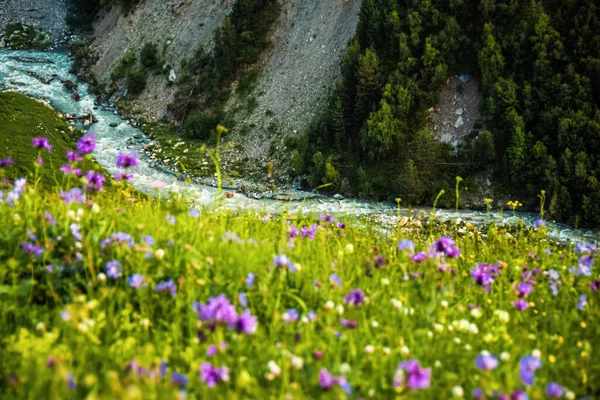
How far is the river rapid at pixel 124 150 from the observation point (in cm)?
2475

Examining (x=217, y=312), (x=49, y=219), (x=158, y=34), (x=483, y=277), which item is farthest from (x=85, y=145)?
(x=158, y=34)

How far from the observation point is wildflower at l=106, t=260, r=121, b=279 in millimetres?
5066

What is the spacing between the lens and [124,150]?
36.3 m

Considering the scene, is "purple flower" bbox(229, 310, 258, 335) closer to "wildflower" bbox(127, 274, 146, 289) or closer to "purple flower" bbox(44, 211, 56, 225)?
"wildflower" bbox(127, 274, 146, 289)

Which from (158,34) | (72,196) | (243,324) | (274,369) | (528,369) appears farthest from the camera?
(158,34)

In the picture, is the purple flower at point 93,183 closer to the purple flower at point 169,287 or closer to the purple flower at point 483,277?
the purple flower at point 169,287

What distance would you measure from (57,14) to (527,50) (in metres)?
56.0

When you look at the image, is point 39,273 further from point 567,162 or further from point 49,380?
point 567,162

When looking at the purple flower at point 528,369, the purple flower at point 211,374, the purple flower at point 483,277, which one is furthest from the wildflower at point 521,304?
the purple flower at point 211,374

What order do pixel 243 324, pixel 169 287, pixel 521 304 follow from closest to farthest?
1. pixel 243 324
2. pixel 169 287
3. pixel 521 304

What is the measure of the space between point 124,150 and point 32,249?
3266 cm

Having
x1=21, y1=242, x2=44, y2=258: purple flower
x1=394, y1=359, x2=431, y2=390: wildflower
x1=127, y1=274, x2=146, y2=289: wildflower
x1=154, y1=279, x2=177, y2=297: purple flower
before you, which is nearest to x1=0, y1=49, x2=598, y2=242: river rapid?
x1=21, y1=242, x2=44, y2=258: purple flower

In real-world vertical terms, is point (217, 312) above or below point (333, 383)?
above

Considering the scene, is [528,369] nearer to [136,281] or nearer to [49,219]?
[136,281]
